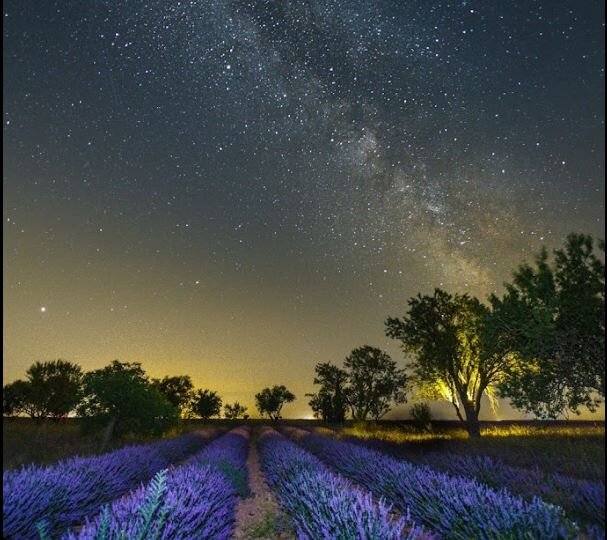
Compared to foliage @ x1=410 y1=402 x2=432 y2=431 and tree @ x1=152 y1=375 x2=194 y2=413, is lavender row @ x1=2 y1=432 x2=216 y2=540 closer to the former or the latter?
foliage @ x1=410 y1=402 x2=432 y2=431

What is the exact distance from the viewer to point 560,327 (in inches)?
420

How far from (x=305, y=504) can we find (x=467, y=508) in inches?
95.5

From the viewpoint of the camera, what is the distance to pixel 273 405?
78.4 meters

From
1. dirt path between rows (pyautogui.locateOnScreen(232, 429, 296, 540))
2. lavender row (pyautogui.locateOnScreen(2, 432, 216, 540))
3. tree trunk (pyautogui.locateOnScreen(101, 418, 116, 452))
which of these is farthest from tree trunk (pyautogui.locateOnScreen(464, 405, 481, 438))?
tree trunk (pyautogui.locateOnScreen(101, 418, 116, 452))

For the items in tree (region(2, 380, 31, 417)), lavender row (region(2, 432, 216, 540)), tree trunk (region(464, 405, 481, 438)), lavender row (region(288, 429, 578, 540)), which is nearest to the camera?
lavender row (region(288, 429, 578, 540))

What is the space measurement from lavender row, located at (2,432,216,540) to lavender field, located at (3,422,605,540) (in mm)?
18

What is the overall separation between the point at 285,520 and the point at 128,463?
482cm

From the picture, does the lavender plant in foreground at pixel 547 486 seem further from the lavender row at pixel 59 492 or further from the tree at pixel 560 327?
the lavender row at pixel 59 492

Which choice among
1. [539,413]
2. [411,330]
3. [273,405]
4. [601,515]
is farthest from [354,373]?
[273,405]

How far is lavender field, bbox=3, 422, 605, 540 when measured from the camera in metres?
3.69

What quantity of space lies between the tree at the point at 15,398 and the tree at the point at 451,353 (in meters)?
55.5

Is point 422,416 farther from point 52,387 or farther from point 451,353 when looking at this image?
point 52,387

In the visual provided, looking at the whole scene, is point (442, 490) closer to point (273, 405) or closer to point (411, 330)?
point (411, 330)

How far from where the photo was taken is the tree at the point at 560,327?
33.4ft
